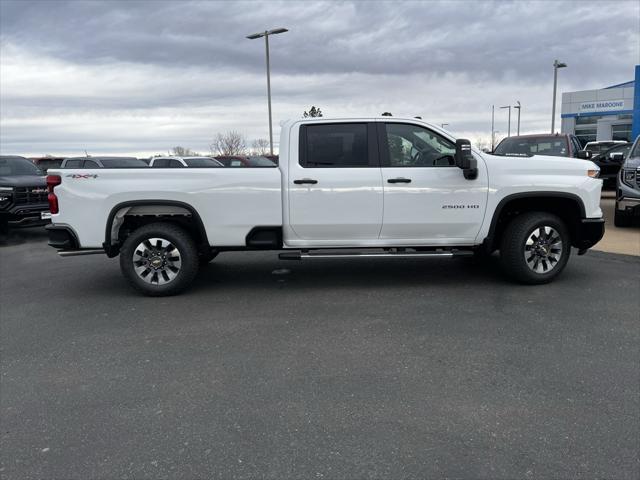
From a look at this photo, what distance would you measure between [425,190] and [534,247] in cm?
145

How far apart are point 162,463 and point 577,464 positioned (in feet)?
7.11

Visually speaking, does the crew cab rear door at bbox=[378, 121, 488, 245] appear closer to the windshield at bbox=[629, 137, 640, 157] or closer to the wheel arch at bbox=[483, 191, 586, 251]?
the wheel arch at bbox=[483, 191, 586, 251]

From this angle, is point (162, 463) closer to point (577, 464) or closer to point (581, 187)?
point (577, 464)

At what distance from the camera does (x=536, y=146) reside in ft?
40.9

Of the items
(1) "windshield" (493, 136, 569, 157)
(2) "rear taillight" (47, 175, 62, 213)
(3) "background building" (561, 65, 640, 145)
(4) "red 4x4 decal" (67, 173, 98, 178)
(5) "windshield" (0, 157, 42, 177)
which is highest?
(3) "background building" (561, 65, 640, 145)

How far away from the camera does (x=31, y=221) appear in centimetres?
1160

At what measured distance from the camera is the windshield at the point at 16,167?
12586 mm

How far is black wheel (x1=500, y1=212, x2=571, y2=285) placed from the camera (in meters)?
6.29

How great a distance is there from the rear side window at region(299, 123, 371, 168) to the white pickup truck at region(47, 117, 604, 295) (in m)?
0.01

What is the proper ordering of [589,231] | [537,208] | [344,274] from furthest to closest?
[344,274]
[537,208]
[589,231]

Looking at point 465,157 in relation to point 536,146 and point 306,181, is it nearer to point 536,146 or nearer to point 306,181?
point 306,181

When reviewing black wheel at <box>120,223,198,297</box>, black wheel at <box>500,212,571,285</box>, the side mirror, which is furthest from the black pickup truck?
black wheel at <box>500,212,571,285</box>

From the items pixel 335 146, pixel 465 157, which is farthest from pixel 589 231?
pixel 335 146

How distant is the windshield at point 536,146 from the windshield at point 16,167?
35.3ft
